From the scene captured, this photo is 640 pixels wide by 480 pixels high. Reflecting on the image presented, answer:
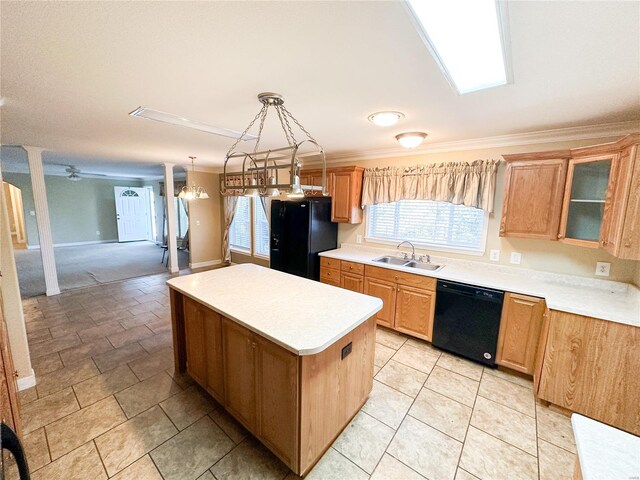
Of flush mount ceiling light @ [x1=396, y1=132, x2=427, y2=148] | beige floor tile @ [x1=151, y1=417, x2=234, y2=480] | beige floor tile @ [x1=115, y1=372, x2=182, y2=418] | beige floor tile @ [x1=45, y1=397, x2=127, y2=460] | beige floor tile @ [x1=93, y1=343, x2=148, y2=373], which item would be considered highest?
flush mount ceiling light @ [x1=396, y1=132, x2=427, y2=148]

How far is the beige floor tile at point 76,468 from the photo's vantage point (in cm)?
150

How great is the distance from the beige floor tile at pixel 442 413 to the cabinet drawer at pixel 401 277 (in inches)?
42.2

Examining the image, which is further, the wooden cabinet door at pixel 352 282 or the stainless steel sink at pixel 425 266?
the wooden cabinet door at pixel 352 282

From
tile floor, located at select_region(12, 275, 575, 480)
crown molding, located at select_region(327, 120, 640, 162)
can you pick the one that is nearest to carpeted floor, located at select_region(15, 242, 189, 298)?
tile floor, located at select_region(12, 275, 575, 480)

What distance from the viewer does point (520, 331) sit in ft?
7.79

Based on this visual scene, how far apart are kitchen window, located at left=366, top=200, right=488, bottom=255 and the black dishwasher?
73 cm

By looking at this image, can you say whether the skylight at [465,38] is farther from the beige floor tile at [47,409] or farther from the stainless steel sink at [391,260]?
the beige floor tile at [47,409]

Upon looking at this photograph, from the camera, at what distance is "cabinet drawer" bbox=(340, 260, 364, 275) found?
3.42m

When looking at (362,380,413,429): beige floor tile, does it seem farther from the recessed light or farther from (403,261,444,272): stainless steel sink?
the recessed light

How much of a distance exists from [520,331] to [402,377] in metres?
1.17

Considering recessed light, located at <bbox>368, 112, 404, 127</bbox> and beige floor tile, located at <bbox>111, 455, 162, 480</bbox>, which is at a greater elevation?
recessed light, located at <bbox>368, 112, 404, 127</bbox>

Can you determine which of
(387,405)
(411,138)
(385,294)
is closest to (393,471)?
(387,405)

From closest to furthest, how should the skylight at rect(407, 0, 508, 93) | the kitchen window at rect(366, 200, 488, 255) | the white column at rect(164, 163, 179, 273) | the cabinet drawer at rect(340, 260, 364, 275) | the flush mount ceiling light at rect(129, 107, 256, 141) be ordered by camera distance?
the skylight at rect(407, 0, 508, 93)
the flush mount ceiling light at rect(129, 107, 256, 141)
the kitchen window at rect(366, 200, 488, 255)
the cabinet drawer at rect(340, 260, 364, 275)
the white column at rect(164, 163, 179, 273)

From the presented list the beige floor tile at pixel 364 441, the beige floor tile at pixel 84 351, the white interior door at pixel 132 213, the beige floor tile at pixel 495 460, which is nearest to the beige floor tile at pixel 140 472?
the beige floor tile at pixel 364 441
